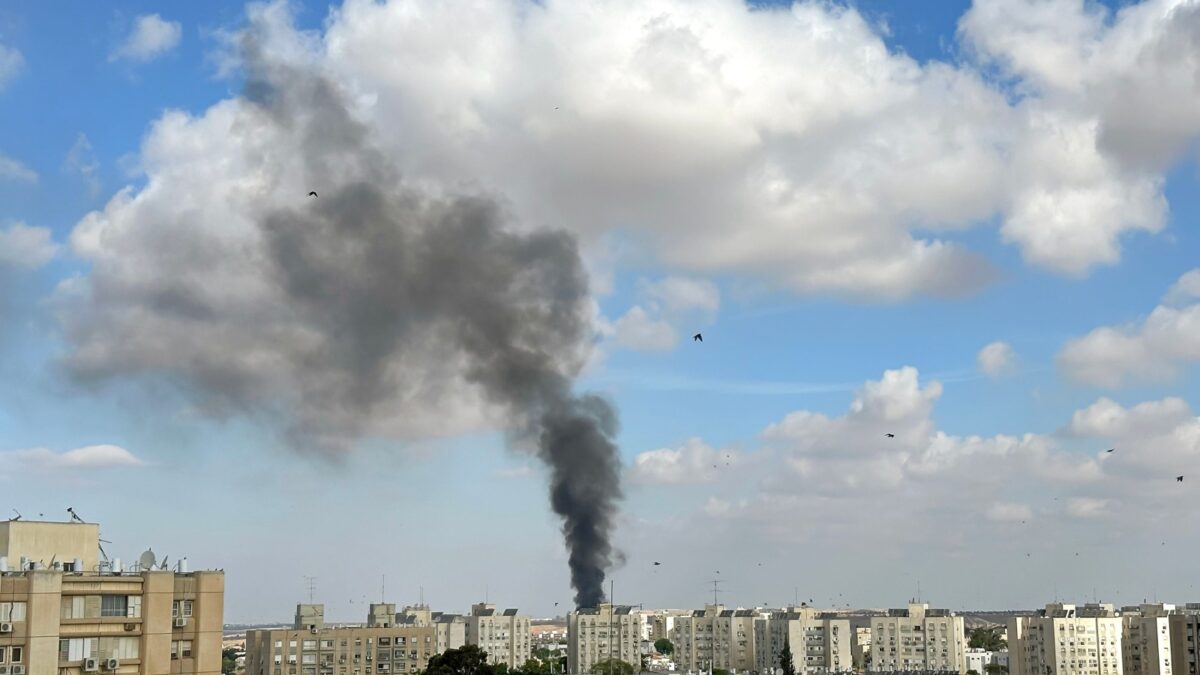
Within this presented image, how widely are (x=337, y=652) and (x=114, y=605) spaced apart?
97790 mm

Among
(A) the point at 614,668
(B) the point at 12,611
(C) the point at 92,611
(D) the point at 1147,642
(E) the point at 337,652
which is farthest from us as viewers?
(A) the point at 614,668

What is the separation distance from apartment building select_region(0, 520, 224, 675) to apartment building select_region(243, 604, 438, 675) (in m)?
93.5

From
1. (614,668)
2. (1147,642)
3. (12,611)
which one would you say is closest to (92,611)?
(12,611)

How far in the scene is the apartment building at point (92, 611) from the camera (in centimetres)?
4456

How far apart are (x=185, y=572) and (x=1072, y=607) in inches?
6846

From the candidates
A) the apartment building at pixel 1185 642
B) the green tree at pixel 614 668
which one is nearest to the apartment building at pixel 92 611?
the apartment building at pixel 1185 642

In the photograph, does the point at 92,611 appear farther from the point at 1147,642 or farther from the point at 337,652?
the point at 1147,642

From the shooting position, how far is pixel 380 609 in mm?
174500

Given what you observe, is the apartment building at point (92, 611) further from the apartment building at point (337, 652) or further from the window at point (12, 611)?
the apartment building at point (337, 652)

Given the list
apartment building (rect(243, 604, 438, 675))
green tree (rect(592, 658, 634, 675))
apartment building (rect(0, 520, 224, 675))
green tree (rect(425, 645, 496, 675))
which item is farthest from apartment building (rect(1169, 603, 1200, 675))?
apartment building (rect(0, 520, 224, 675))

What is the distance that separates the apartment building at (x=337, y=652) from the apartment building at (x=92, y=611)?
307 feet

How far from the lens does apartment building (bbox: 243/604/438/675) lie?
460 feet

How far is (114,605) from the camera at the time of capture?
4706 centimetres

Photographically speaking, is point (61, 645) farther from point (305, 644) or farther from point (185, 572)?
point (305, 644)
